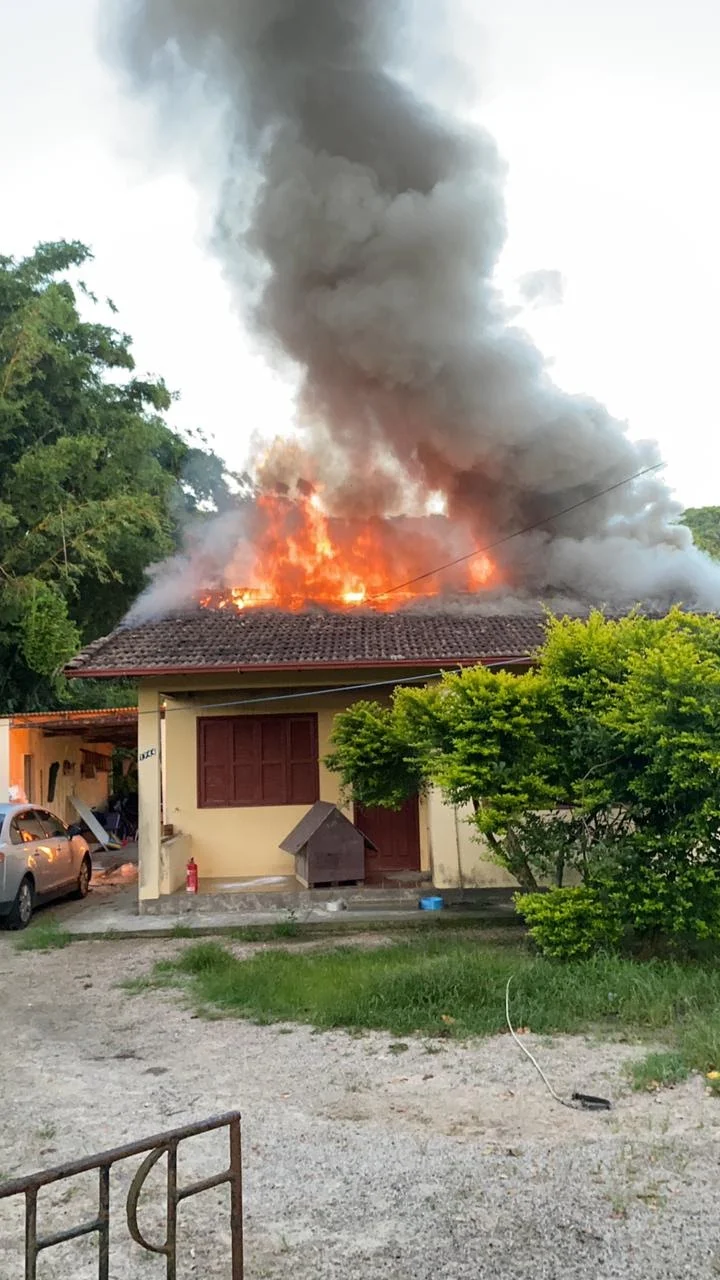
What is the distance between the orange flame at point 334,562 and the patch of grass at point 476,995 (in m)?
9.14

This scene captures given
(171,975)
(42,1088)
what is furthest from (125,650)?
(42,1088)

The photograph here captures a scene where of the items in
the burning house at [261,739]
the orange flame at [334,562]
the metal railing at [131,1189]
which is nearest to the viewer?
the metal railing at [131,1189]

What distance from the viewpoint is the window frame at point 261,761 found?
40.8 ft

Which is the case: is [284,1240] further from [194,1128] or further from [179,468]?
[179,468]

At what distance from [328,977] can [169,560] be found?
12.1 meters

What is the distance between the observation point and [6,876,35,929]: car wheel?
10.2 metres

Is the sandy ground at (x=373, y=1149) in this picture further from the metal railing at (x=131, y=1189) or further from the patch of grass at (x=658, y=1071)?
the metal railing at (x=131, y=1189)

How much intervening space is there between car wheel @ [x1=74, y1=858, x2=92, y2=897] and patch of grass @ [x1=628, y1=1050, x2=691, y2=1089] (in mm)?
9135

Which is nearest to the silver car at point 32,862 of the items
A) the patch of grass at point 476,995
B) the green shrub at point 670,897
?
the patch of grass at point 476,995

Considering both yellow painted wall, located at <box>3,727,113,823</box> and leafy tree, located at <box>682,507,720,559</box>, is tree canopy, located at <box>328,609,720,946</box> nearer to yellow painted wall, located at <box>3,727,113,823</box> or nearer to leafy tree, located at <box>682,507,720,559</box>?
yellow painted wall, located at <box>3,727,113,823</box>

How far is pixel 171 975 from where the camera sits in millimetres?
7938

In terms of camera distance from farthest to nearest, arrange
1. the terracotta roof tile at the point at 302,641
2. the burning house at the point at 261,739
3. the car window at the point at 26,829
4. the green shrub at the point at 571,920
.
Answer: the burning house at the point at 261,739 < the terracotta roof tile at the point at 302,641 < the car window at the point at 26,829 < the green shrub at the point at 571,920

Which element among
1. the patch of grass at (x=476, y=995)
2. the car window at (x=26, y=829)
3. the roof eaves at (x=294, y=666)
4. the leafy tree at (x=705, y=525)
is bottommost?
the patch of grass at (x=476, y=995)

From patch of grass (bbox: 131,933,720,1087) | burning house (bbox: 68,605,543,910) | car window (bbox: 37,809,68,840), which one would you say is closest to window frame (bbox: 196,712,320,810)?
burning house (bbox: 68,605,543,910)
